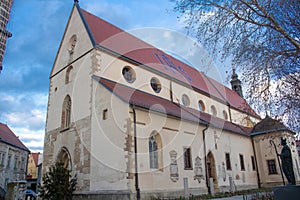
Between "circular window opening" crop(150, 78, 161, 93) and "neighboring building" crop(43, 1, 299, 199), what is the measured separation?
0.07 metres

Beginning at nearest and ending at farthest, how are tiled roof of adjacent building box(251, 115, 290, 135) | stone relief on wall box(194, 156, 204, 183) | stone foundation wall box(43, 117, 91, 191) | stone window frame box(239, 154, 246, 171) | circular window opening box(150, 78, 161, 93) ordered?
tiled roof of adjacent building box(251, 115, 290, 135) < stone foundation wall box(43, 117, 91, 191) < stone relief on wall box(194, 156, 204, 183) < circular window opening box(150, 78, 161, 93) < stone window frame box(239, 154, 246, 171)

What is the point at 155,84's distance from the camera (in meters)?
17.9

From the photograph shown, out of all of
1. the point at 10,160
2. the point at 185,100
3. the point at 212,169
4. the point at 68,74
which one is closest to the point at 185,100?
the point at 185,100

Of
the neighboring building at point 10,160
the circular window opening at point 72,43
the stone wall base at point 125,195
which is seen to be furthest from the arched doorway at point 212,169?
the neighboring building at point 10,160

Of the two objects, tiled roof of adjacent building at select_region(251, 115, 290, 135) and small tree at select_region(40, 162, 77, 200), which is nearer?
tiled roof of adjacent building at select_region(251, 115, 290, 135)

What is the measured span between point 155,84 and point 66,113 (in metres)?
6.14

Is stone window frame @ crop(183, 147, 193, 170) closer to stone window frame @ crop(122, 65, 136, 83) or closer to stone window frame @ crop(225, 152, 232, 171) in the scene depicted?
stone window frame @ crop(225, 152, 232, 171)

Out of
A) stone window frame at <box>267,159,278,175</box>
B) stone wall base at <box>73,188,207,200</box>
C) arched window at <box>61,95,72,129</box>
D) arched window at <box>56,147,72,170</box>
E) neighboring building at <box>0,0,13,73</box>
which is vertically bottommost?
stone wall base at <box>73,188,207,200</box>

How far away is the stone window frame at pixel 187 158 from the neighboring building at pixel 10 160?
1880 centimetres

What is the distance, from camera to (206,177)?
15.7 meters

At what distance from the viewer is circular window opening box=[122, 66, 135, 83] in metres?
16.2

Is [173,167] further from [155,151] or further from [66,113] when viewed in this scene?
[66,113]

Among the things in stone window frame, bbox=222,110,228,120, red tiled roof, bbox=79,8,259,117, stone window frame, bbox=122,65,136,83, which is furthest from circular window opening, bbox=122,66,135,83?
stone window frame, bbox=222,110,228,120

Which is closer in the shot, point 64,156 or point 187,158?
point 187,158
